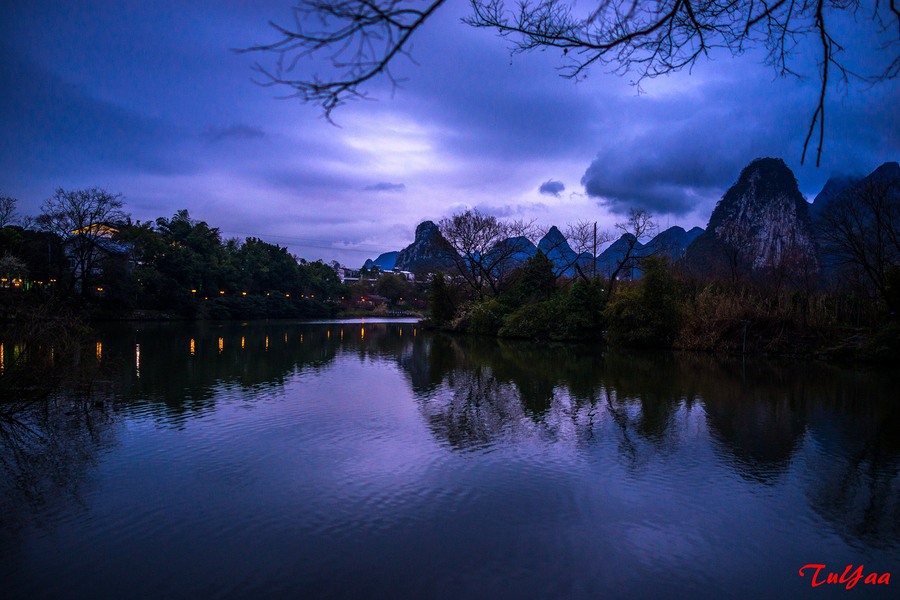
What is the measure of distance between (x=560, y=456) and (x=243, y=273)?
202 ft

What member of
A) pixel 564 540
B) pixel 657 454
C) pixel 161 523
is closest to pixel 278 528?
pixel 161 523

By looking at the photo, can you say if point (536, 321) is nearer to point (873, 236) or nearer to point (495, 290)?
point (495, 290)

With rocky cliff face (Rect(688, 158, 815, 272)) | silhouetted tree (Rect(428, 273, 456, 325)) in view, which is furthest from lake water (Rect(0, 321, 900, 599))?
rocky cliff face (Rect(688, 158, 815, 272))

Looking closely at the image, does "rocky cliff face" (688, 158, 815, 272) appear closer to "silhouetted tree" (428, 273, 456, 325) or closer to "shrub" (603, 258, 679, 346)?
"silhouetted tree" (428, 273, 456, 325)

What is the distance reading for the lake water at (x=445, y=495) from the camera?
12.2ft

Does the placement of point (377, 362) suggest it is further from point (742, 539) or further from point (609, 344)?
point (742, 539)

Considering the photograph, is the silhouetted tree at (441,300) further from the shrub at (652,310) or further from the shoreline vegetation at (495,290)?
the shrub at (652,310)

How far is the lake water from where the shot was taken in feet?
12.2

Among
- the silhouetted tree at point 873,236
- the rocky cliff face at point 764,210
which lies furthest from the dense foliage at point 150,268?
the rocky cliff face at point 764,210

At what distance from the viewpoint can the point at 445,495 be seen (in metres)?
5.20

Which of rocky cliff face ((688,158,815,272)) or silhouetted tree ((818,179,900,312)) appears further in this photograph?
rocky cliff face ((688,158,815,272))

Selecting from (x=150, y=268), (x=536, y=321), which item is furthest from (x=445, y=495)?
(x=150, y=268)

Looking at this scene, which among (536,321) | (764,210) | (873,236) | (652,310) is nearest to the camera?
(873,236)

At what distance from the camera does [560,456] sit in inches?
255
